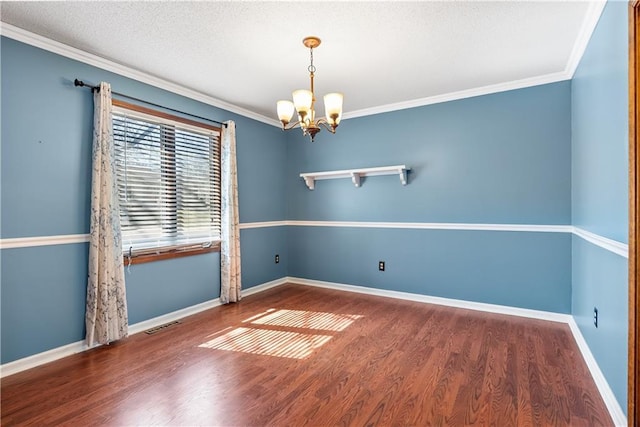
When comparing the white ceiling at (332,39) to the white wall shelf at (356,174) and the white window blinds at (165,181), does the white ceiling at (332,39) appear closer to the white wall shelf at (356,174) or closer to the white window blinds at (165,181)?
the white window blinds at (165,181)

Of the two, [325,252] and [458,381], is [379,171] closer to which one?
[325,252]

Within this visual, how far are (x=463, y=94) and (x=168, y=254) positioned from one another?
11.8 feet

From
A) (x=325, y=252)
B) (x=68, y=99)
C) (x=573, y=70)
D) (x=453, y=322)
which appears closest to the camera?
(x=68, y=99)

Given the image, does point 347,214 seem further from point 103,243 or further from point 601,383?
point 601,383

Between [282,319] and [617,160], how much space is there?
293 centimetres

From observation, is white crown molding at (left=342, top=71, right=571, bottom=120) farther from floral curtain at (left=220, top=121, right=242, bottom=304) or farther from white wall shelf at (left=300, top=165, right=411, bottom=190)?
floral curtain at (left=220, top=121, right=242, bottom=304)

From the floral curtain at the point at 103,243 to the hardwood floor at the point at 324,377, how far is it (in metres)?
0.21

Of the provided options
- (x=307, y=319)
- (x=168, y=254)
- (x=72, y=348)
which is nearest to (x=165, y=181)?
(x=168, y=254)

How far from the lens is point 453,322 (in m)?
3.26

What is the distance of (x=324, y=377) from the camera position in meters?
2.25

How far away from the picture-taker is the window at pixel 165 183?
3.03 metres

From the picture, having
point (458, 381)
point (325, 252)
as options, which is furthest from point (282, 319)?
point (458, 381)

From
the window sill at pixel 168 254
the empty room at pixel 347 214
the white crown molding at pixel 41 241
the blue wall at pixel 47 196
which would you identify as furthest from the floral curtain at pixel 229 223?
the white crown molding at pixel 41 241

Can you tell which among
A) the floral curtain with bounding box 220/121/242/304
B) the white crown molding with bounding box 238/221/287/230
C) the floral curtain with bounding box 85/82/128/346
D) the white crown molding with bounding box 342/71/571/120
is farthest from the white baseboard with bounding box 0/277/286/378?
the white crown molding with bounding box 342/71/571/120
